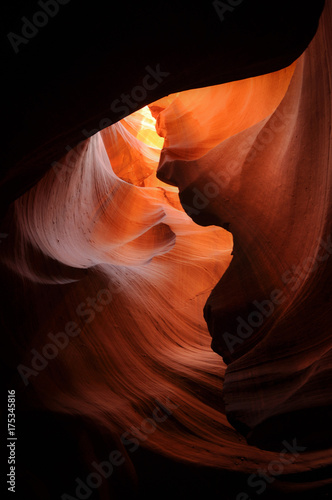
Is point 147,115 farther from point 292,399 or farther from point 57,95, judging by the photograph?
point 292,399

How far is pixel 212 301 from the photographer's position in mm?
3266

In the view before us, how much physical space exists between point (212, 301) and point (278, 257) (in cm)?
74

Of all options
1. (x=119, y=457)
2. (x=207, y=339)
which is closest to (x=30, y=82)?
(x=119, y=457)

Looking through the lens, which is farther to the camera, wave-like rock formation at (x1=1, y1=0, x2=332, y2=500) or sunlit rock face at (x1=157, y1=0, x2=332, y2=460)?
wave-like rock formation at (x1=1, y1=0, x2=332, y2=500)

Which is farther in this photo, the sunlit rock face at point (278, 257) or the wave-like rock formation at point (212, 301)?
the wave-like rock formation at point (212, 301)

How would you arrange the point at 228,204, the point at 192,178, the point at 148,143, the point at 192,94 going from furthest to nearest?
the point at 148,143 < the point at 192,94 < the point at 192,178 < the point at 228,204

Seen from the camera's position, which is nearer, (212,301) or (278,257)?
(278,257)

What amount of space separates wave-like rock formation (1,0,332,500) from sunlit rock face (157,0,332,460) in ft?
0.04

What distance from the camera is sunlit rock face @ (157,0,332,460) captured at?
2.15m

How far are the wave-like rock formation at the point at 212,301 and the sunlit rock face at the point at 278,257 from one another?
0.04ft

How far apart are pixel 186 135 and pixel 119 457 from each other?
478 centimetres

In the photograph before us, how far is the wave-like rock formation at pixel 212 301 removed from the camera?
7.58ft

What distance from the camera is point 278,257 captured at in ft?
9.65

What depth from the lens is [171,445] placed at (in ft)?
9.89
